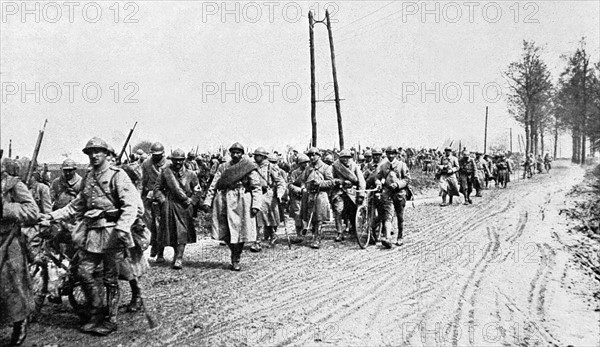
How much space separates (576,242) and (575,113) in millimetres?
35964


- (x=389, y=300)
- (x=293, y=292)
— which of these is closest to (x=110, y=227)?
(x=293, y=292)

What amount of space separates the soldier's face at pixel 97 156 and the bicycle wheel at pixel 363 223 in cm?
603

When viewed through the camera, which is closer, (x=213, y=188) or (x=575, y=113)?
(x=213, y=188)

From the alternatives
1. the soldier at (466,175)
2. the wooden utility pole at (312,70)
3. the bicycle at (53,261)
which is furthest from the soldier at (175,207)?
the soldier at (466,175)

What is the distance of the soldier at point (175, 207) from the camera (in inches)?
328

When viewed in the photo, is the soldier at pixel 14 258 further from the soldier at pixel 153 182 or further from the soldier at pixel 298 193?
the soldier at pixel 298 193

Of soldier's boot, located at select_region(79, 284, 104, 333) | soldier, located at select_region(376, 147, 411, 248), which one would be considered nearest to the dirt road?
soldier's boot, located at select_region(79, 284, 104, 333)

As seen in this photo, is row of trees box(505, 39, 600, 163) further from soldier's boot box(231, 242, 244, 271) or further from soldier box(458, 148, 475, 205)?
soldier's boot box(231, 242, 244, 271)

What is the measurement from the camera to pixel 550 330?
5.66 meters

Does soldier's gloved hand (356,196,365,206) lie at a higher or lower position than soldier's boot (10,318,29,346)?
higher

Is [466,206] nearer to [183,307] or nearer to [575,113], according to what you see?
[183,307]

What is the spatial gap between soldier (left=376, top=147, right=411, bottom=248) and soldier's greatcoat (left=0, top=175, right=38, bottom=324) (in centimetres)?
692

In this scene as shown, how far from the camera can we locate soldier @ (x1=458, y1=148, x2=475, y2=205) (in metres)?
19.0

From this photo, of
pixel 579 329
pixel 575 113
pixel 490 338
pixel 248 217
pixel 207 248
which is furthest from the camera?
pixel 575 113
